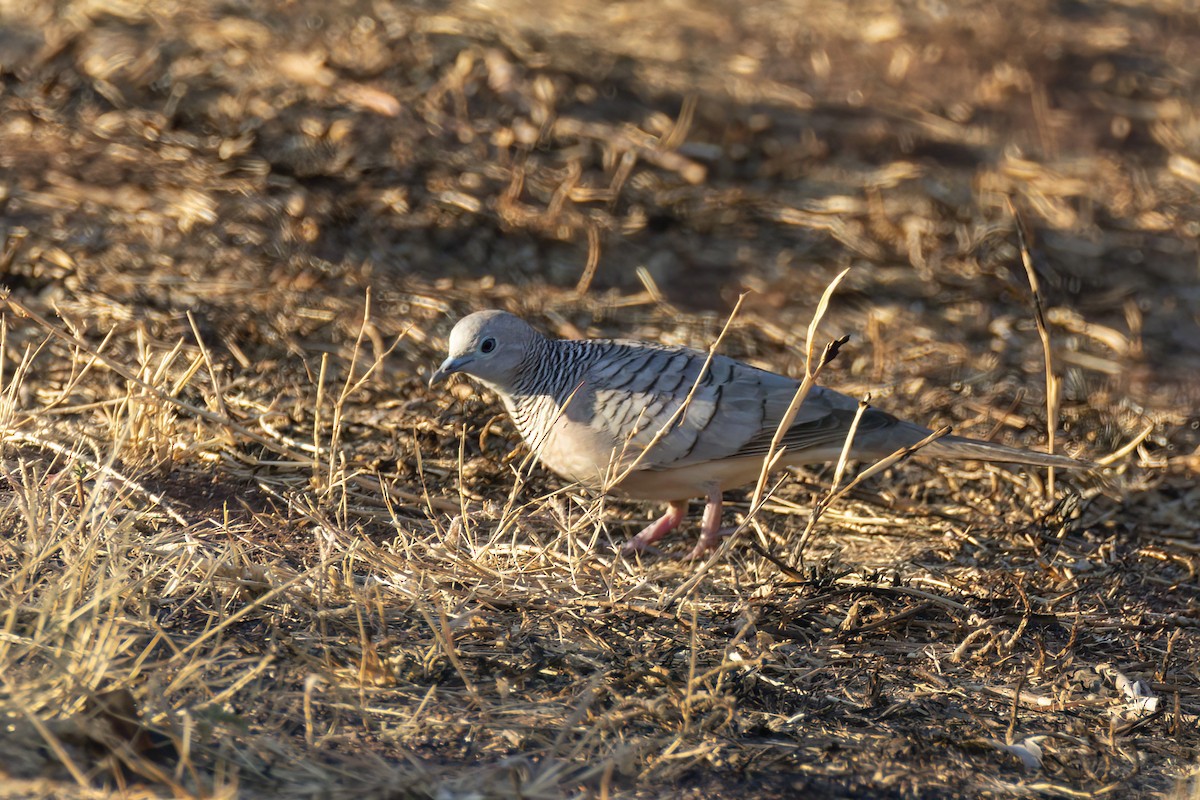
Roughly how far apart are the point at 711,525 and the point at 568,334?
1.61 m

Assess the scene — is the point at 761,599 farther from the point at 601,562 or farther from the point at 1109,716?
the point at 1109,716

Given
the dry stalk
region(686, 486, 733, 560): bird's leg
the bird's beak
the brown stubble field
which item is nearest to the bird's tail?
the dry stalk

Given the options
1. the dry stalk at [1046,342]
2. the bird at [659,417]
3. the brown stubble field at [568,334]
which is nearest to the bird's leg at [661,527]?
the bird at [659,417]

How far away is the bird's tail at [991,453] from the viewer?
14.7ft

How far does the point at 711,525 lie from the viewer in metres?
4.64

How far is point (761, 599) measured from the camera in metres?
3.98

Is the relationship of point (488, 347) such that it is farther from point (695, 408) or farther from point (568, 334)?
point (568, 334)

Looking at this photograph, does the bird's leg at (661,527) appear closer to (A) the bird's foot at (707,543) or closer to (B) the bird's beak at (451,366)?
(A) the bird's foot at (707,543)

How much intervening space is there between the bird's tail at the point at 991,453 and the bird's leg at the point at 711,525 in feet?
2.57

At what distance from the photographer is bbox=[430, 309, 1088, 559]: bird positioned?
173 inches

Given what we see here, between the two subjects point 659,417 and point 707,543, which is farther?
point 707,543

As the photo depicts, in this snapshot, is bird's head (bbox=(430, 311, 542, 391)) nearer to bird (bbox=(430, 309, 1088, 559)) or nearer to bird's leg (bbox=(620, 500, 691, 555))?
bird (bbox=(430, 309, 1088, 559))

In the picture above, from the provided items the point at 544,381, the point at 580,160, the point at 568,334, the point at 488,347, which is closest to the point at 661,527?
the point at 544,381

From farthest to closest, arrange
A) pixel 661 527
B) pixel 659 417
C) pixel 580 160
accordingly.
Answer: pixel 580 160 → pixel 661 527 → pixel 659 417
